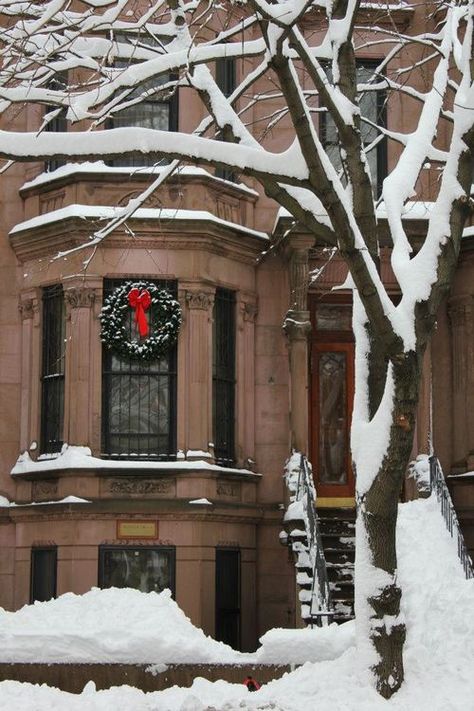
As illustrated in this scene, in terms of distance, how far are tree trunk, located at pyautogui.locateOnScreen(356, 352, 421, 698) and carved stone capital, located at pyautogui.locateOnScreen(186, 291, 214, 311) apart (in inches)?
310

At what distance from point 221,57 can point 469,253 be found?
9.39m

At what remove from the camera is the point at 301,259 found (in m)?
17.9

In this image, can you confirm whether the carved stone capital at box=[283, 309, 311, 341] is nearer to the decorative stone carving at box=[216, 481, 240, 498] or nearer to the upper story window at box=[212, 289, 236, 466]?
the upper story window at box=[212, 289, 236, 466]

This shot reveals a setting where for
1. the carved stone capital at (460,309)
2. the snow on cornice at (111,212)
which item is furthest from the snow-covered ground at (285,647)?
the snow on cornice at (111,212)

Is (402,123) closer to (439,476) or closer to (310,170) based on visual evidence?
(439,476)

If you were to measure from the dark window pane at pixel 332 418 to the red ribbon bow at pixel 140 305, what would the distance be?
3287 millimetres

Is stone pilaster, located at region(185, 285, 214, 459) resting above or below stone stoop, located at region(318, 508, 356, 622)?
above

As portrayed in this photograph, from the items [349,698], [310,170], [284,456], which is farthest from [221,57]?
[284,456]

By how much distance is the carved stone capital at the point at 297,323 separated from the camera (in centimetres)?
1800

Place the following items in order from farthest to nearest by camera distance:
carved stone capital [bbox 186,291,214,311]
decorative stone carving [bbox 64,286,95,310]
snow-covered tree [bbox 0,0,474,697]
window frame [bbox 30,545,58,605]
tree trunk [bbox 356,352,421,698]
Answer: carved stone capital [bbox 186,291,214,311], decorative stone carving [bbox 64,286,95,310], window frame [bbox 30,545,58,605], tree trunk [bbox 356,352,421,698], snow-covered tree [bbox 0,0,474,697]

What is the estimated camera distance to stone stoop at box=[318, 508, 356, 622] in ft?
52.6

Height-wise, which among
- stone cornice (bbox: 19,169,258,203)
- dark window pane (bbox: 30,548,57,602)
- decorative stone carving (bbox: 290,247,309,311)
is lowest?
dark window pane (bbox: 30,548,57,602)

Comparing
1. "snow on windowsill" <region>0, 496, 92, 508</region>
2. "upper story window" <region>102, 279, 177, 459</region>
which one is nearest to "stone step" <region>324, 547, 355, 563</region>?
"upper story window" <region>102, 279, 177, 459</region>

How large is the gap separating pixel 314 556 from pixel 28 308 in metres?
5.93
